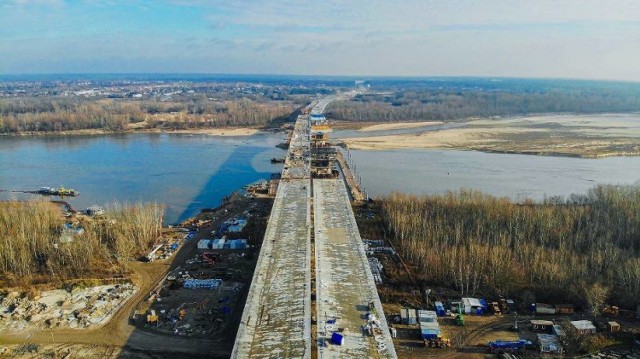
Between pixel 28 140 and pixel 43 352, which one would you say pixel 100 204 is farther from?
pixel 28 140

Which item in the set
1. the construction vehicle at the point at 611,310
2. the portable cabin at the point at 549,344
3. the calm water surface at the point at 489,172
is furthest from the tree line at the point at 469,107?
the portable cabin at the point at 549,344

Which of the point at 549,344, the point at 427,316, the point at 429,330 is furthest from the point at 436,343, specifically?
the point at 549,344

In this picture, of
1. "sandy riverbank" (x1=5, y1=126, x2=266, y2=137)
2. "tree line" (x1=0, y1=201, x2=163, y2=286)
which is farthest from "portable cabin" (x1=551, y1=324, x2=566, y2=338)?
"sandy riverbank" (x1=5, y1=126, x2=266, y2=137)

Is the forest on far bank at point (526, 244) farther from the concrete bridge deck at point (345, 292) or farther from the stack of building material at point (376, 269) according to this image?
the concrete bridge deck at point (345, 292)

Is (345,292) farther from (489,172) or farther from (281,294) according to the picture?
Result: (489,172)

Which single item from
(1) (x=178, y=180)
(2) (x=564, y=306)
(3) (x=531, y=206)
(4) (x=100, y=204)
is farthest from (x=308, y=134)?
(2) (x=564, y=306)

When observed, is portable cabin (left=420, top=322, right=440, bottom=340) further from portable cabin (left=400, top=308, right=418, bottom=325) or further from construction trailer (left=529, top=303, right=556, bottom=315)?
construction trailer (left=529, top=303, right=556, bottom=315)
